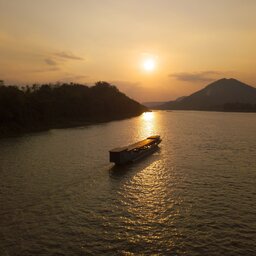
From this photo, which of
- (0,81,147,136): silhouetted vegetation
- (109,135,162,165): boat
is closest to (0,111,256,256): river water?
(109,135,162,165): boat

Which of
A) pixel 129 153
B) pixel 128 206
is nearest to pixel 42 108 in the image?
pixel 129 153

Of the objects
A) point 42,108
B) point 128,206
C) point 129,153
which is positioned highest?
point 42,108

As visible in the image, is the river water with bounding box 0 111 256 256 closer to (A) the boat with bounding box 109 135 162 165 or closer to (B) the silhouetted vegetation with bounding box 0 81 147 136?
(A) the boat with bounding box 109 135 162 165

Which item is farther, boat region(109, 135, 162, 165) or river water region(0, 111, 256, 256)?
boat region(109, 135, 162, 165)

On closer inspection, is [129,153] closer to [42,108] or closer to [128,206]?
[128,206]

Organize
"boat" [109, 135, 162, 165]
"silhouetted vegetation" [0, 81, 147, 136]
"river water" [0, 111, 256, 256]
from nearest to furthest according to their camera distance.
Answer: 1. "river water" [0, 111, 256, 256]
2. "boat" [109, 135, 162, 165]
3. "silhouetted vegetation" [0, 81, 147, 136]

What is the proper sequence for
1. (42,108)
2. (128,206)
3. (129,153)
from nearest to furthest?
(128,206), (129,153), (42,108)

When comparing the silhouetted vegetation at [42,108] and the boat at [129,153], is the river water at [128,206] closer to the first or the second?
the boat at [129,153]

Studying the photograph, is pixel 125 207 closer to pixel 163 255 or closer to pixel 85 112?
pixel 163 255

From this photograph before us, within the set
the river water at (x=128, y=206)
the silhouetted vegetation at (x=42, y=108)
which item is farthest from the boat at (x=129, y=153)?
the silhouetted vegetation at (x=42, y=108)
